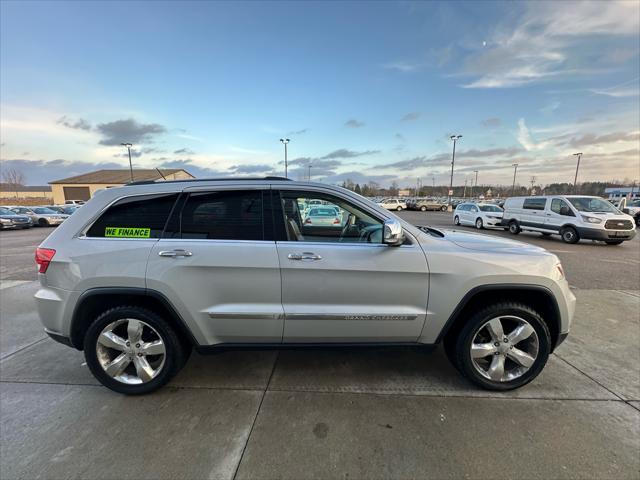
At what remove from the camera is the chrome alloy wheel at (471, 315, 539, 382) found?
2.55 m

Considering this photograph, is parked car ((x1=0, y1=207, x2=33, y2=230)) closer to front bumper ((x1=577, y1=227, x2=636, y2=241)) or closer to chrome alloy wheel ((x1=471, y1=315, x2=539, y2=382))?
chrome alloy wheel ((x1=471, y1=315, x2=539, y2=382))

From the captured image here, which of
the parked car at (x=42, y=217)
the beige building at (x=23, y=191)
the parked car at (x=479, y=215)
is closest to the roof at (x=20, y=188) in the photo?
the beige building at (x=23, y=191)

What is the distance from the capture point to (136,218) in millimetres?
2510

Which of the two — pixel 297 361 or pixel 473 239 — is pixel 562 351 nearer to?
pixel 473 239

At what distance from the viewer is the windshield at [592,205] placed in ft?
35.2

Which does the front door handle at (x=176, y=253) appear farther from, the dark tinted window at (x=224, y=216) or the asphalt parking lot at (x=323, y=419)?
the asphalt parking lot at (x=323, y=419)

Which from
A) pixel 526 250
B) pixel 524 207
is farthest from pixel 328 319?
pixel 524 207

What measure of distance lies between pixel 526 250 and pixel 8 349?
18.0 feet

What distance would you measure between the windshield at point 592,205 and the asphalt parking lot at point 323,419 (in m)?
10.1

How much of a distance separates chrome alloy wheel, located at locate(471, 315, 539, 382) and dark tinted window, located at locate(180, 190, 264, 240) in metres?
2.09

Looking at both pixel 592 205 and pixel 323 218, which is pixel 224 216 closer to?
pixel 323 218

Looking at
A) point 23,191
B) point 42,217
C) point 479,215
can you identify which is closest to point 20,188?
point 23,191

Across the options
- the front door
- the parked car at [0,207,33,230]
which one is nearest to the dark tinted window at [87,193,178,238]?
the front door

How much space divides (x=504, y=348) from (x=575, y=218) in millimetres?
11562
